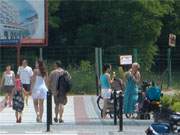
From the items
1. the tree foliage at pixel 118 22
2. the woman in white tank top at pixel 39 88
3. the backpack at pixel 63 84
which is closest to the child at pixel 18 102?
the woman in white tank top at pixel 39 88

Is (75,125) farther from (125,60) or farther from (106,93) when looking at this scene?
(125,60)

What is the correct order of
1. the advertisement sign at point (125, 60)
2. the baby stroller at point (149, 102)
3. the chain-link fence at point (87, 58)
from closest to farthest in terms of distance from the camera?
the baby stroller at point (149, 102) < the advertisement sign at point (125, 60) < the chain-link fence at point (87, 58)

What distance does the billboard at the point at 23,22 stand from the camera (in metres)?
40.5

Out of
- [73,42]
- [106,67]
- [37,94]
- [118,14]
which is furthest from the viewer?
[73,42]

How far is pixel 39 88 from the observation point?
21.8 meters

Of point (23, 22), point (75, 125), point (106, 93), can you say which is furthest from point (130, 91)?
point (23, 22)

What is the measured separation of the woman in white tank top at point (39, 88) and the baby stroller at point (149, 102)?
113 inches

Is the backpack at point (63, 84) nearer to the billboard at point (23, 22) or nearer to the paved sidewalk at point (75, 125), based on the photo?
the paved sidewalk at point (75, 125)

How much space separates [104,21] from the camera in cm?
6575

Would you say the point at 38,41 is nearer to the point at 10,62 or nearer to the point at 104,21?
the point at 10,62

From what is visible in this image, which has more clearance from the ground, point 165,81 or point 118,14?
point 118,14

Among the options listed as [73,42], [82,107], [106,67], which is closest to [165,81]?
[82,107]

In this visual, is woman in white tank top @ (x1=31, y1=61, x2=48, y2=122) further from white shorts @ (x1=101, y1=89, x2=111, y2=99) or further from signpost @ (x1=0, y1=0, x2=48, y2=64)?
signpost @ (x1=0, y1=0, x2=48, y2=64)

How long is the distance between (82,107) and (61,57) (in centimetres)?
1540
